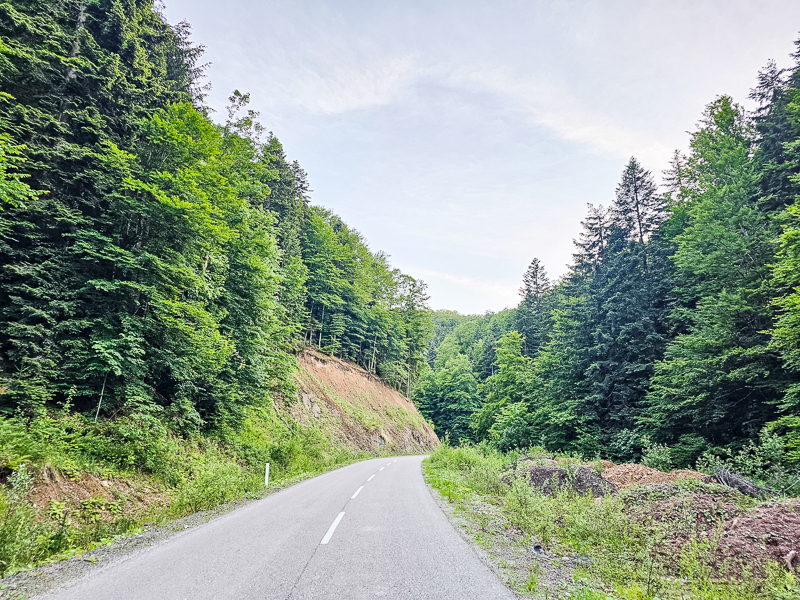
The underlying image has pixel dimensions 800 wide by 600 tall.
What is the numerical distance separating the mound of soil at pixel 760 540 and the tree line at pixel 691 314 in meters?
5.52

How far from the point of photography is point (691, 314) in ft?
57.2

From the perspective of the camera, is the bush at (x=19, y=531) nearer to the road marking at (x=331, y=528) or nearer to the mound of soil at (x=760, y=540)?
the road marking at (x=331, y=528)

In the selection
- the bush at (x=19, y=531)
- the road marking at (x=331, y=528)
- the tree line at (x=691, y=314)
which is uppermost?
the tree line at (x=691, y=314)

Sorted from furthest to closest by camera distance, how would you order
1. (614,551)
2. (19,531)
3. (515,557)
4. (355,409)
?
(355,409), (614,551), (515,557), (19,531)

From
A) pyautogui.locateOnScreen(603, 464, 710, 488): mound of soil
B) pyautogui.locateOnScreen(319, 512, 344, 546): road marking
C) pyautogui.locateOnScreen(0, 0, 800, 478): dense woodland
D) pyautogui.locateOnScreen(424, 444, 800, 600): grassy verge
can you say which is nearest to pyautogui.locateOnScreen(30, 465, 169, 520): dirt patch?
pyautogui.locateOnScreen(0, 0, 800, 478): dense woodland

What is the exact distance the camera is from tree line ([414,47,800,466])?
44.5ft

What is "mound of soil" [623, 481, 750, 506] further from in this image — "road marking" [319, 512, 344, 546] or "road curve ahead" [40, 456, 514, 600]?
"road marking" [319, 512, 344, 546]

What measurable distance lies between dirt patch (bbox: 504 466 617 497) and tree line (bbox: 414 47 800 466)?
4.27 meters

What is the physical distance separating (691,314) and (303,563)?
20.3 meters

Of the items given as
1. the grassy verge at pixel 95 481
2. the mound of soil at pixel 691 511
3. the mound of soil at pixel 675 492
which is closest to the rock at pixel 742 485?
the mound of soil at pixel 675 492

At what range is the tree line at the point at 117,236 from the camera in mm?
8898

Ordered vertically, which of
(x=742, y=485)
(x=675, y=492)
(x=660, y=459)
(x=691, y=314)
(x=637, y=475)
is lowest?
(x=637, y=475)

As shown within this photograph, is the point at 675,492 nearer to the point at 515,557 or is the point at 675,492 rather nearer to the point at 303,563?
the point at 515,557

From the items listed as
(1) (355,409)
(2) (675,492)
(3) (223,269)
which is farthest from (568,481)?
(1) (355,409)
